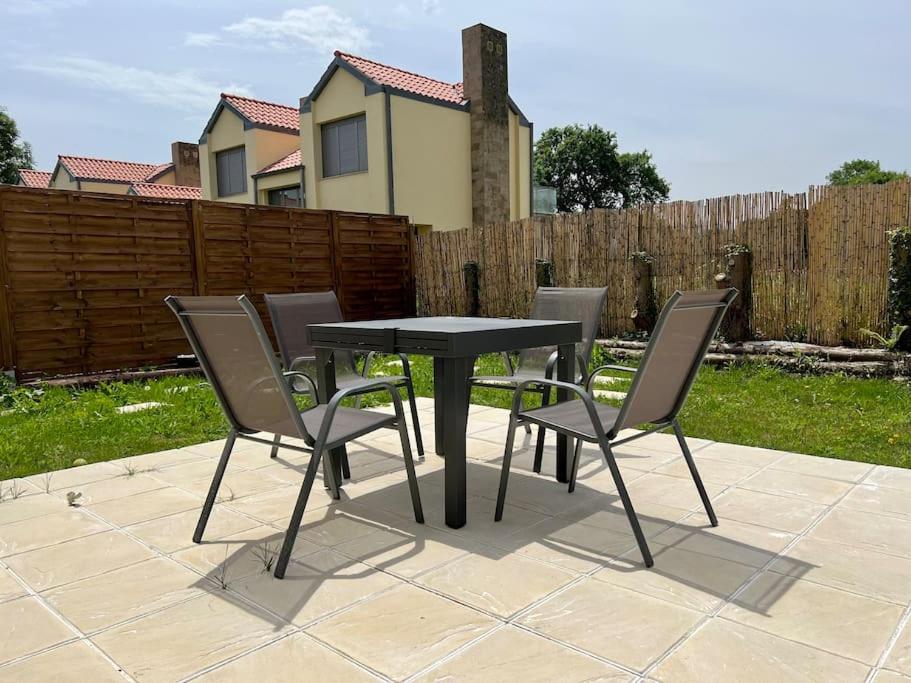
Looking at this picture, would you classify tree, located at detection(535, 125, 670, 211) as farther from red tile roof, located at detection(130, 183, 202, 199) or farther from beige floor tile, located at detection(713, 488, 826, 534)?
beige floor tile, located at detection(713, 488, 826, 534)

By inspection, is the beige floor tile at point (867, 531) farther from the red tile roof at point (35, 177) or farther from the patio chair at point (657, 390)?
the red tile roof at point (35, 177)

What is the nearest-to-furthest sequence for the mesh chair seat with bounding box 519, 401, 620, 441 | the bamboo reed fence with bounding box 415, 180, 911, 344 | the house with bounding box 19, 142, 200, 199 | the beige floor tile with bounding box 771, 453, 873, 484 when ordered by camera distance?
the mesh chair seat with bounding box 519, 401, 620, 441, the beige floor tile with bounding box 771, 453, 873, 484, the bamboo reed fence with bounding box 415, 180, 911, 344, the house with bounding box 19, 142, 200, 199

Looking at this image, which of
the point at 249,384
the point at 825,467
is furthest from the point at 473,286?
the point at 249,384

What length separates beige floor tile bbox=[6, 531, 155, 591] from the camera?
7.33ft

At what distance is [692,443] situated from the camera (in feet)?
12.8

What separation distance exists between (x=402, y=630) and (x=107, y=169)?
26170 millimetres

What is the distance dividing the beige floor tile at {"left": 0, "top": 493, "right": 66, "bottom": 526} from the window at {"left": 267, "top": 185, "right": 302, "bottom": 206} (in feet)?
46.8

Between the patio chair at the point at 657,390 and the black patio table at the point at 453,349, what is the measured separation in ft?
0.76

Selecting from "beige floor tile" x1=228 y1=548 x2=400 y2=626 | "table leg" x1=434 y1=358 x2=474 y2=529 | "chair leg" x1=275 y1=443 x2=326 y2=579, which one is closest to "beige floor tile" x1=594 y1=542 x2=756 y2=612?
"table leg" x1=434 y1=358 x2=474 y2=529

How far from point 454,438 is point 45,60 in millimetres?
19797

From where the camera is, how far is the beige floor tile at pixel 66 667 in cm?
164

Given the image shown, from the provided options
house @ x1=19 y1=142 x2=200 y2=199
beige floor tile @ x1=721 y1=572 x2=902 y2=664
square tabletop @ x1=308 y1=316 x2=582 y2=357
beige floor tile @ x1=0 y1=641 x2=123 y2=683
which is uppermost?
house @ x1=19 y1=142 x2=200 y2=199

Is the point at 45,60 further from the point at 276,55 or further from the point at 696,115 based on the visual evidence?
the point at 696,115

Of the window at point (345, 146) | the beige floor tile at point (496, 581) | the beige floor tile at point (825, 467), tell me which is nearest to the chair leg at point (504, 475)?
the beige floor tile at point (496, 581)
